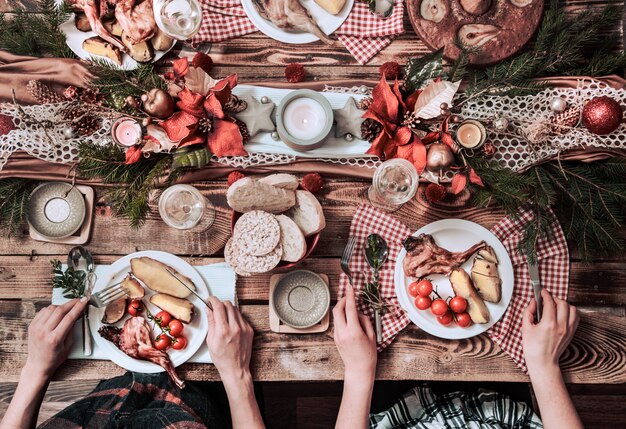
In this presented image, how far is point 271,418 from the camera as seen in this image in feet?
7.19

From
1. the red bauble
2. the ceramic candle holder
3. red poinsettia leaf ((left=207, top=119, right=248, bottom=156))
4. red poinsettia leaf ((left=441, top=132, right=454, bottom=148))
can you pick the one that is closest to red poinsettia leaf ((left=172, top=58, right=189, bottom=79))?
red poinsettia leaf ((left=207, top=119, right=248, bottom=156))

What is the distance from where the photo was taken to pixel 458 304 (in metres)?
1.46

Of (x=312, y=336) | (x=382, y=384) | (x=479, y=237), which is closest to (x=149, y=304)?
(x=312, y=336)

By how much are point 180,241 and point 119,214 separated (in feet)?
0.69

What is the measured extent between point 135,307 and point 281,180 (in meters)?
0.59

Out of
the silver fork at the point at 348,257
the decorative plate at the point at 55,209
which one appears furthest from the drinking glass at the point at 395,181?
the decorative plate at the point at 55,209

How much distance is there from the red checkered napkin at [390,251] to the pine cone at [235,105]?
474mm

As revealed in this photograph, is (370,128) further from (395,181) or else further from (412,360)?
(412,360)

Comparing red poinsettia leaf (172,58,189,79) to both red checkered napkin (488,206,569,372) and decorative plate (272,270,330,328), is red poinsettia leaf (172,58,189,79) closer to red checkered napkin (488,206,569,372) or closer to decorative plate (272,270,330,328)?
decorative plate (272,270,330,328)

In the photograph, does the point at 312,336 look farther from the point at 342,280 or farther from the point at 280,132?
the point at 280,132

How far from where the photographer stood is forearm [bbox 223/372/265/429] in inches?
58.6

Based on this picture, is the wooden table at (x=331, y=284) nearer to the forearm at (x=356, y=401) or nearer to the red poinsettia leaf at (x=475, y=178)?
the forearm at (x=356, y=401)

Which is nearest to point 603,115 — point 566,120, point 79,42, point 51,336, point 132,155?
point 566,120

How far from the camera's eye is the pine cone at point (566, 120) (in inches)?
57.0
